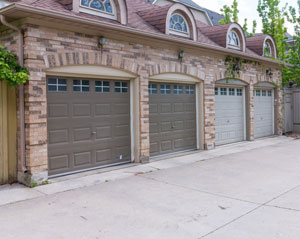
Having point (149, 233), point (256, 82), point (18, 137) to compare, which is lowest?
point (149, 233)

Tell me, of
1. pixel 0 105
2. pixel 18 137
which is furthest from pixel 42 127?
pixel 0 105

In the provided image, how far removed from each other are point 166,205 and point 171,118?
463 centimetres

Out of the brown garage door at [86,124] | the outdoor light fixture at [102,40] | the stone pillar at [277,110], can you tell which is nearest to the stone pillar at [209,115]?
the brown garage door at [86,124]

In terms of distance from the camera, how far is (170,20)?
9.55m

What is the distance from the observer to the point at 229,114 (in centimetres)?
1208

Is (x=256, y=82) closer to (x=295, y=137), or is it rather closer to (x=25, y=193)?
(x=295, y=137)

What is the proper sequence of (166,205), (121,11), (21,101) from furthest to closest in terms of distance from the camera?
1. (121,11)
2. (21,101)
3. (166,205)

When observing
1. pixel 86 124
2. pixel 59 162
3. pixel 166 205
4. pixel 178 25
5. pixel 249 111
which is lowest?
pixel 166 205

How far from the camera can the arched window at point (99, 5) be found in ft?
24.9

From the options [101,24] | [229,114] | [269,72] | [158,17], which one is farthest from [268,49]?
[101,24]

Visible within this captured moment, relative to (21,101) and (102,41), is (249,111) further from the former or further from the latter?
(21,101)

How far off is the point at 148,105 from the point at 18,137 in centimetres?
345

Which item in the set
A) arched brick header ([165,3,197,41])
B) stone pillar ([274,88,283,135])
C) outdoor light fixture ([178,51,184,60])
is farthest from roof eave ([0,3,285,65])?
stone pillar ([274,88,283,135])

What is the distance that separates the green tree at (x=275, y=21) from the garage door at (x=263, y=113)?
2638mm
